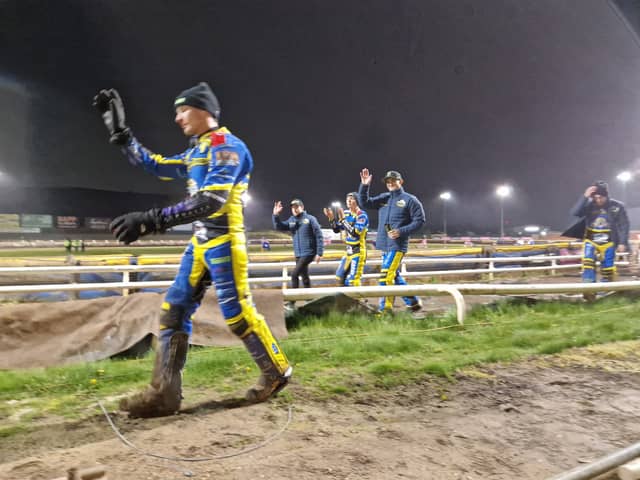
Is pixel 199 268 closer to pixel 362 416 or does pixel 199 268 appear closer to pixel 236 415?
pixel 236 415

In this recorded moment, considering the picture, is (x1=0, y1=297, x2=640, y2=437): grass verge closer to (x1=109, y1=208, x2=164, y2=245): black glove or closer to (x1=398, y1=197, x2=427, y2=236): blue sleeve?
(x1=109, y1=208, x2=164, y2=245): black glove

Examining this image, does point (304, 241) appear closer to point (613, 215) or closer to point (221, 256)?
point (221, 256)

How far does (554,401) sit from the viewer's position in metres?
2.81

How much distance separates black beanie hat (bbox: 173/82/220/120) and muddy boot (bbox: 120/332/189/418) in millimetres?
1617

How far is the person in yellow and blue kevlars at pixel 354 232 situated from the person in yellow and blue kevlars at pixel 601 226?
4.99 meters

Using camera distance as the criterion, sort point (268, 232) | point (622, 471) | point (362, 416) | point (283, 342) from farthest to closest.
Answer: point (268, 232) < point (283, 342) < point (362, 416) < point (622, 471)

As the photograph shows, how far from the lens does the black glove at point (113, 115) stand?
2904mm

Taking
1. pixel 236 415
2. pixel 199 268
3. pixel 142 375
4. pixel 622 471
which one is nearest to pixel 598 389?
pixel 622 471

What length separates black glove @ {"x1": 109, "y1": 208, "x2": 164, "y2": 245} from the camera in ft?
7.96

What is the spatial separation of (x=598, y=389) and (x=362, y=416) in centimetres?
195

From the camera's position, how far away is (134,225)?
243cm

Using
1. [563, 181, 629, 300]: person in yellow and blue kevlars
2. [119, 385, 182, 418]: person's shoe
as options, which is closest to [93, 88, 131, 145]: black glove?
[119, 385, 182, 418]: person's shoe

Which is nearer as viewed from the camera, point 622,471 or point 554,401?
point 622,471

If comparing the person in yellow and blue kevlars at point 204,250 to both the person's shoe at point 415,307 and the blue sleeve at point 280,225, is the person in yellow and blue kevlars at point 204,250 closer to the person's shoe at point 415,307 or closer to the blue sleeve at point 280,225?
the person's shoe at point 415,307
